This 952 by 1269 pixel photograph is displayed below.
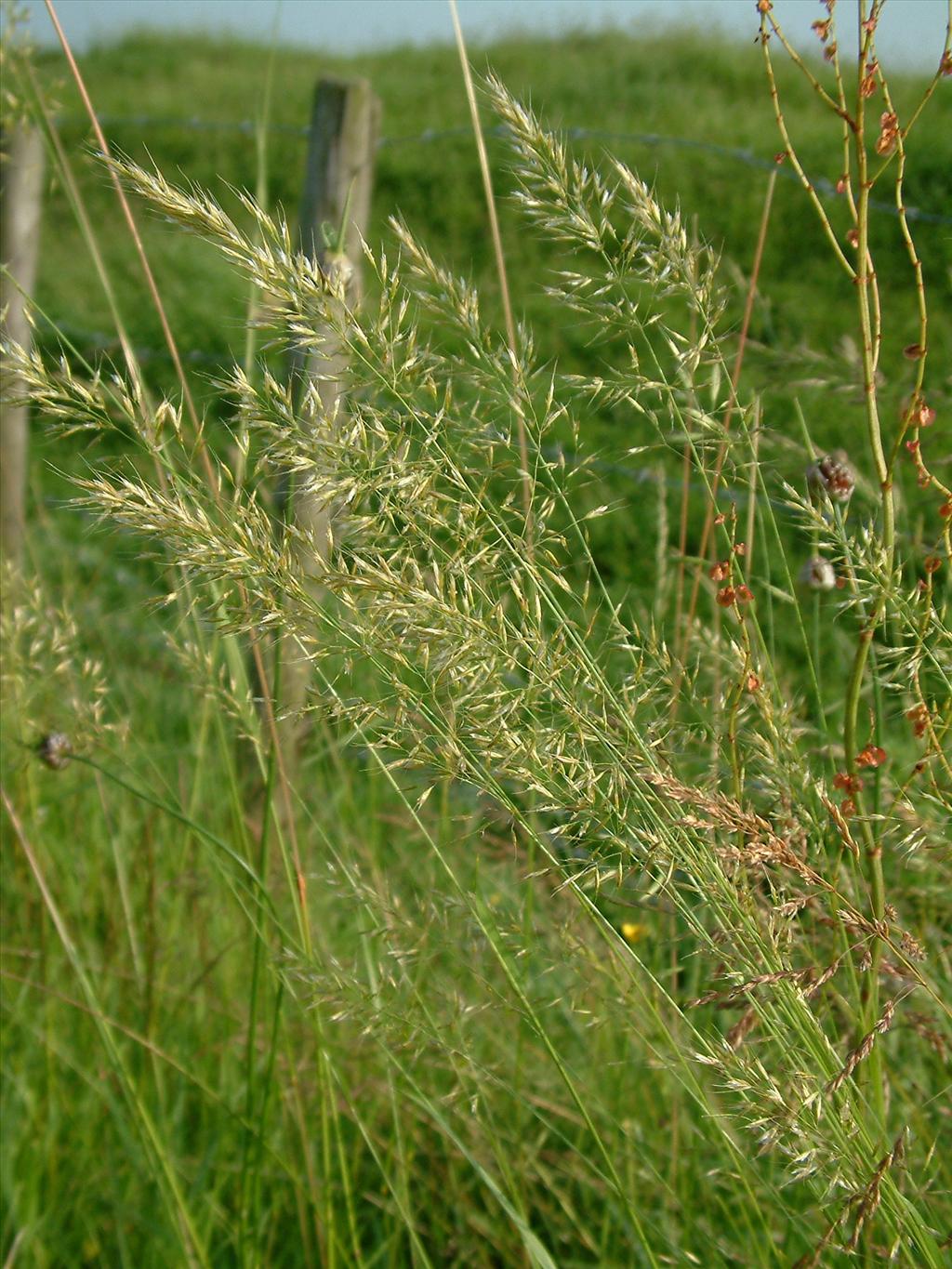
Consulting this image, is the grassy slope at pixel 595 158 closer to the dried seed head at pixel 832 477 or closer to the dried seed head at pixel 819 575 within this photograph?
the dried seed head at pixel 819 575

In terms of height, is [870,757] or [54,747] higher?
[870,757]

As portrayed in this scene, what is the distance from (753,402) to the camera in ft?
3.18

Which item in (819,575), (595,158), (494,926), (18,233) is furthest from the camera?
(595,158)

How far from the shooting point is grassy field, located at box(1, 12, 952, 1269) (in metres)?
0.86

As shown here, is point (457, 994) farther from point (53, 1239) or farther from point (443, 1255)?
point (53, 1239)

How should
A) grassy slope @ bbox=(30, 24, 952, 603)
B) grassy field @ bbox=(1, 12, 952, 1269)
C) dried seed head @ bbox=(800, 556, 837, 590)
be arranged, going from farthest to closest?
grassy slope @ bbox=(30, 24, 952, 603) → dried seed head @ bbox=(800, 556, 837, 590) → grassy field @ bbox=(1, 12, 952, 1269)

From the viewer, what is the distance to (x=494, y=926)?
3.51ft

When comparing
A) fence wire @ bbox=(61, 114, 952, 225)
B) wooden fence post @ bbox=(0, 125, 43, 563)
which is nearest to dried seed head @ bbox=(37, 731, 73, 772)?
fence wire @ bbox=(61, 114, 952, 225)

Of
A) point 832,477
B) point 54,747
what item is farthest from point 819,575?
point 54,747

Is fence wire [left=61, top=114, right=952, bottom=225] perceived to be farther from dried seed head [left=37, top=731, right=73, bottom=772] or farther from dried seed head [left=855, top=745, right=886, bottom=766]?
dried seed head [left=37, top=731, right=73, bottom=772]

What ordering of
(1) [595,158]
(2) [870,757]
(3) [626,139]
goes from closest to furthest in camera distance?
(2) [870,757] < (3) [626,139] < (1) [595,158]

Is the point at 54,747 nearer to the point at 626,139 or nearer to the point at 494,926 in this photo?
the point at 494,926

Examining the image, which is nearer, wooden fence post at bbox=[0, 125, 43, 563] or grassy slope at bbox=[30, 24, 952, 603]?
wooden fence post at bbox=[0, 125, 43, 563]

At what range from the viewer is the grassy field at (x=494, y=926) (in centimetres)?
86
